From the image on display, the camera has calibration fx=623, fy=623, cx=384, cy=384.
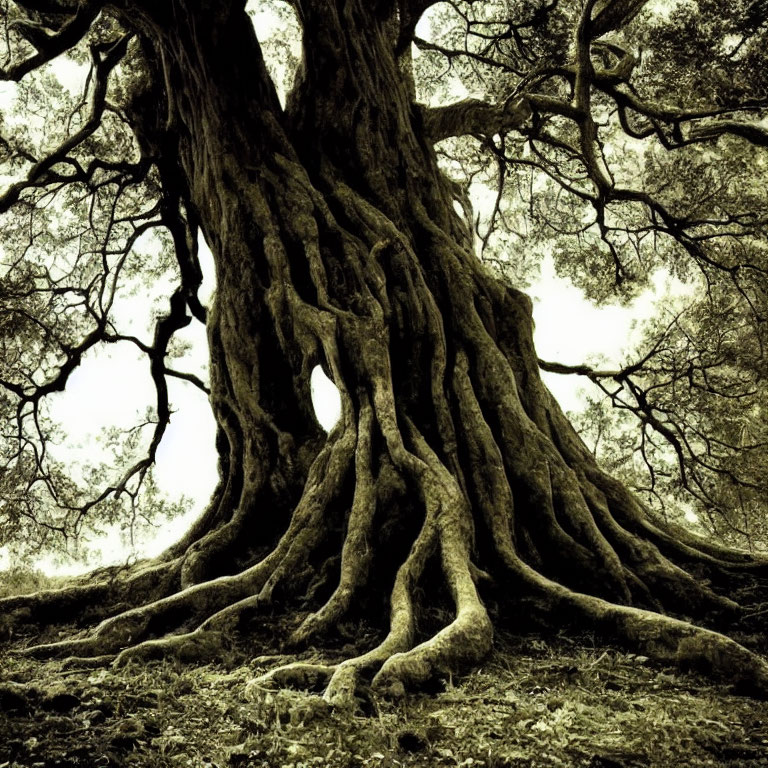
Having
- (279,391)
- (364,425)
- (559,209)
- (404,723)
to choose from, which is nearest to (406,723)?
(404,723)

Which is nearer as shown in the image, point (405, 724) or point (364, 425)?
point (405, 724)

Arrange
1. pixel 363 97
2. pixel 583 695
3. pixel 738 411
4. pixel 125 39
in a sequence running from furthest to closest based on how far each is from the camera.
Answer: pixel 738 411
pixel 125 39
pixel 363 97
pixel 583 695

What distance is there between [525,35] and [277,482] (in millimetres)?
7456

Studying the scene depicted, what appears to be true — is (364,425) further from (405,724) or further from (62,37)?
(62,37)

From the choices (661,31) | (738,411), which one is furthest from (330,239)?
(738,411)

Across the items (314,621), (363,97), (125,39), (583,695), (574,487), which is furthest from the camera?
(125,39)

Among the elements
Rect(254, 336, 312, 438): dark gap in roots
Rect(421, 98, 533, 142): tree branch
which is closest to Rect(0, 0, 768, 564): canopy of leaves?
Rect(421, 98, 533, 142): tree branch

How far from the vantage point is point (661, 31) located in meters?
7.52

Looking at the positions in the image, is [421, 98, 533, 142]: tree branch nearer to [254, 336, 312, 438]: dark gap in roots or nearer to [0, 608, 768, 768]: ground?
[254, 336, 312, 438]: dark gap in roots

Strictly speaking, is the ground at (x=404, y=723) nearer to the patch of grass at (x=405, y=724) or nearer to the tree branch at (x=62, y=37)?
the patch of grass at (x=405, y=724)

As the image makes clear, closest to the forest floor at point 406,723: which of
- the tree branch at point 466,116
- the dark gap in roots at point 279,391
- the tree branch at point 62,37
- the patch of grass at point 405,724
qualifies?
the patch of grass at point 405,724

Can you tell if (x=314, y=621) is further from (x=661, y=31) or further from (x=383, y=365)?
(x=661, y=31)

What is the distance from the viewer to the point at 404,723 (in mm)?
2379

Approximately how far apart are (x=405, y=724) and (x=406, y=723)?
2cm
